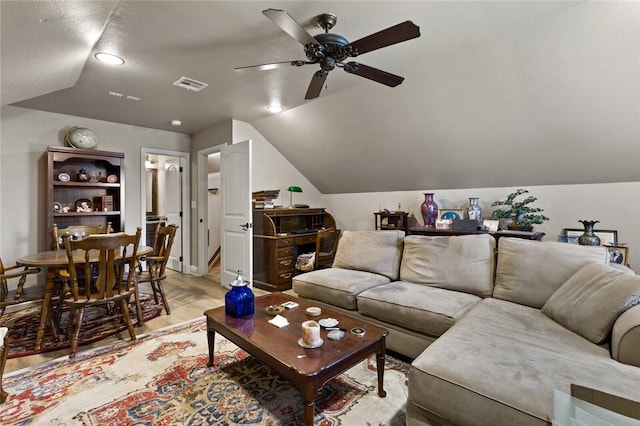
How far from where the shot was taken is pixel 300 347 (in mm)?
1603

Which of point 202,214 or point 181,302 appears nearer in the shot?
point 181,302

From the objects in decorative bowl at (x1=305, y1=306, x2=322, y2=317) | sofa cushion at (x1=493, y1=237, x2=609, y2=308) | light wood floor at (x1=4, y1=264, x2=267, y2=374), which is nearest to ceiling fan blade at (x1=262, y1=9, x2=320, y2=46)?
decorative bowl at (x1=305, y1=306, x2=322, y2=317)

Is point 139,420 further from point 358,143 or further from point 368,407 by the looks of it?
point 358,143

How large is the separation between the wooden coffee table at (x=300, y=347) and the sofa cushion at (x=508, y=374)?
33 cm

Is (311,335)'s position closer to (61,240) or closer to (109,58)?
(109,58)

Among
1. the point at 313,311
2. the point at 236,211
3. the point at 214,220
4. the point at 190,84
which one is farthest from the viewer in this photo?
the point at 214,220

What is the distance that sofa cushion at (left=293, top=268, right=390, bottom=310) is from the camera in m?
2.57

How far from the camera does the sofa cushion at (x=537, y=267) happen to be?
202 cm

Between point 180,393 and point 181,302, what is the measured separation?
78.7 inches

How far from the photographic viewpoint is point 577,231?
129 inches

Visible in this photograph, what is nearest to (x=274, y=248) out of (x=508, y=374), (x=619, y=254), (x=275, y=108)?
(x=275, y=108)

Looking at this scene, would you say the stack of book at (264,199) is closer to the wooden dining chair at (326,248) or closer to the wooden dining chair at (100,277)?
the wooden dining chair at (326,248)

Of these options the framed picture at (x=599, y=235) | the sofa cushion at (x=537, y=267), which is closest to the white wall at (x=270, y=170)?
the sofa cushion at (x=537, y=267)

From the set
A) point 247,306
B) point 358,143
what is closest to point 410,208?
point 358,143
